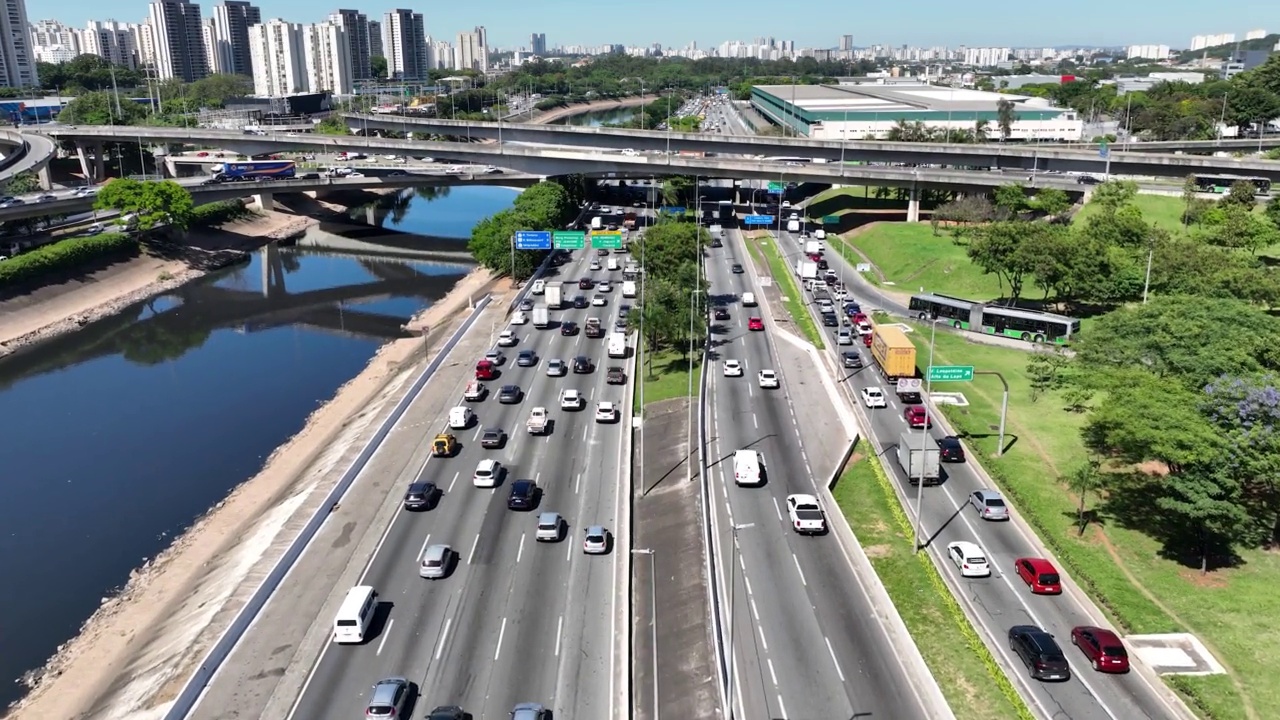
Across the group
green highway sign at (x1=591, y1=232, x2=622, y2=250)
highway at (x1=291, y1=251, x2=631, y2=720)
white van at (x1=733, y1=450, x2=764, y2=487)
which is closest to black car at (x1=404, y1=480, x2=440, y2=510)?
highway at (x1=291, y1=251, x2=631, y2=720)

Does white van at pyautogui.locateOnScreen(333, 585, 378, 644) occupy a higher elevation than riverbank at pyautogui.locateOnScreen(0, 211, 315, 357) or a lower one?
higher

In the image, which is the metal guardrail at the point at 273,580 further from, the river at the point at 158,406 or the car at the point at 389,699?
the river at the point at 158,406

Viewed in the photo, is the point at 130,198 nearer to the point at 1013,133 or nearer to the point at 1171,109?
the point at 1013,133

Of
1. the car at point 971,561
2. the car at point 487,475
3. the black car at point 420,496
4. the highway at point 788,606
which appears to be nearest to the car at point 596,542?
the highway at point 788,606

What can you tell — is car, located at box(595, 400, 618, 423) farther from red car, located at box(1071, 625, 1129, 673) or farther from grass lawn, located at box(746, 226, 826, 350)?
red car, located at box(1071, 625, 1129, 673)

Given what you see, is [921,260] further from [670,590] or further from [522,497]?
[670,590]

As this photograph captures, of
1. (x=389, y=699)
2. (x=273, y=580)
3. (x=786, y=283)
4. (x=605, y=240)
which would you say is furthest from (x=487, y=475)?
(x=786, y=283)
